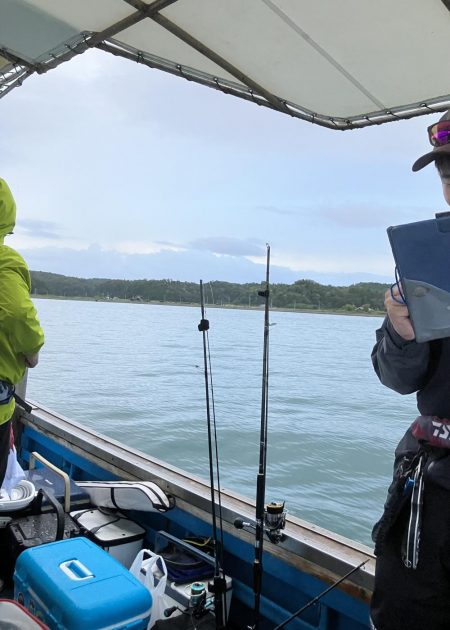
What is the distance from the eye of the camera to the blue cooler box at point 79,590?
4.74ft

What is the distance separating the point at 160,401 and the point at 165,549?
33.1 feet

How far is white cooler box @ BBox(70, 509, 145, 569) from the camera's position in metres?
2.26

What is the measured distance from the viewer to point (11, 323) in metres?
1.83

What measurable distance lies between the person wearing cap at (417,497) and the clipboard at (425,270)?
4cm

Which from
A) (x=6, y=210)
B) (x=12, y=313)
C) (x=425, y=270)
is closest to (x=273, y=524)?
(x=12, y=313)

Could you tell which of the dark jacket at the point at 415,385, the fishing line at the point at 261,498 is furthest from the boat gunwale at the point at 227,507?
the dark jacket at the point at 415,385

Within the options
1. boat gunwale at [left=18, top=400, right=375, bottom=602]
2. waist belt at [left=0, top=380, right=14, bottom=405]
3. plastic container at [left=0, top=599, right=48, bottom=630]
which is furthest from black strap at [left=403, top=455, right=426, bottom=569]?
waist belt at [left=0, top=380, right=14, bottom=405]

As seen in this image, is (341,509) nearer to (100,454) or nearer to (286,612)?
(100,454)

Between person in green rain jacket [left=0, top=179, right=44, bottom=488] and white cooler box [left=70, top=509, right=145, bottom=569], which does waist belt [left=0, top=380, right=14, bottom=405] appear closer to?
person in green rain jacket [left=0, top=179, right=44, bottom=488]

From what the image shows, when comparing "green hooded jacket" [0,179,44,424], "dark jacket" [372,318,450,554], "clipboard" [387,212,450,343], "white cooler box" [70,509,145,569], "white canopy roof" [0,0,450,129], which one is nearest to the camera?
"clipboard" [387,212,450,343]

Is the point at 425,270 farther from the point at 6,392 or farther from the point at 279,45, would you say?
the point at 6,392

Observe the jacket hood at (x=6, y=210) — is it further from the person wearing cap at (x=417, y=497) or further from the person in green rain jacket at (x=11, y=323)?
the person wearing cap at (x=417, y=497)

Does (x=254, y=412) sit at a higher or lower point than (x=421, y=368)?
lower

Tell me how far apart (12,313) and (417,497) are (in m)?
1.40
